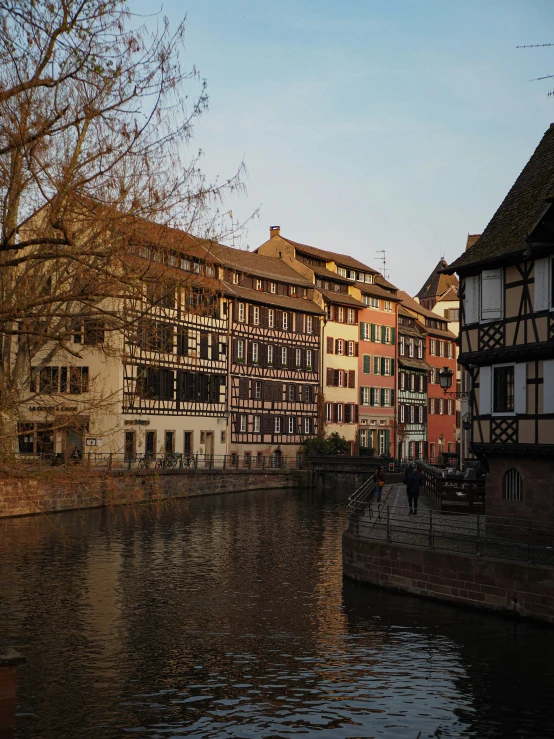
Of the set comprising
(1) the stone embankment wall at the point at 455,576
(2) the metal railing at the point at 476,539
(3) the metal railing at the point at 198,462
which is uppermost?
(3) the metal railing at the point at 198,462

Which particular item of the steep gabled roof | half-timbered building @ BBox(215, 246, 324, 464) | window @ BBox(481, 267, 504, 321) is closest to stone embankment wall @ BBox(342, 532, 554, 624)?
window @ BBox(481, 267, 504, 321)

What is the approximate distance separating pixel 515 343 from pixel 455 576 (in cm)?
856

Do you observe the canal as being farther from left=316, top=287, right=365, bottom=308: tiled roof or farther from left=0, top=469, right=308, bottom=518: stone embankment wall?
left=316, top=287, right=365, bottom=308: tiled roof

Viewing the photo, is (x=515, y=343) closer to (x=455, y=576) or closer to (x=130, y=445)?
(x=455, y=576)

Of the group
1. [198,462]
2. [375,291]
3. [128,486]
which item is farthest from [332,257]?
[128,486]

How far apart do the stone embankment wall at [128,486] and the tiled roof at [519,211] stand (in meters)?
10.8

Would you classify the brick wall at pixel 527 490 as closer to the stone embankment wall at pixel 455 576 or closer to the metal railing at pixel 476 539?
the metal railing at pixel 476 539

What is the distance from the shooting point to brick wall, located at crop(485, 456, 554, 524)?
87.9 feet

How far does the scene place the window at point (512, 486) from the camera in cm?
2803

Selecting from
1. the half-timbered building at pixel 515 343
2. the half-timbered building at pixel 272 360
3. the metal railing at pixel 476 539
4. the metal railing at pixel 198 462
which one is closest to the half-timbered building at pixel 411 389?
the half-timbered building at pixel 272 360

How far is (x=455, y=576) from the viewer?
73.4 feet

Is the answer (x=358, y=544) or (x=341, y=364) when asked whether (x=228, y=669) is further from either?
(x=341, y=364)

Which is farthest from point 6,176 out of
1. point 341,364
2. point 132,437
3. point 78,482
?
point 341,364

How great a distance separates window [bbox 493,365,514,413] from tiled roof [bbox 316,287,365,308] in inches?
1828
